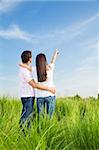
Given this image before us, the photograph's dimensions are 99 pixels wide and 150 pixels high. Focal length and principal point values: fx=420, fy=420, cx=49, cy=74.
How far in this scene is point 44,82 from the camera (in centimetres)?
552

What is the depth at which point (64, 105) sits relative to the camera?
25.5 ft

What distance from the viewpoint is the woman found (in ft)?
17.9

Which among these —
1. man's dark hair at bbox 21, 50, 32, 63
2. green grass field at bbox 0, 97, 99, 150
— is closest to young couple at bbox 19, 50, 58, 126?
man's dark hair at bbox 21, 50, 32, 63

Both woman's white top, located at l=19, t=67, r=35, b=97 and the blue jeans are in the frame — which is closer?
the blue jeans

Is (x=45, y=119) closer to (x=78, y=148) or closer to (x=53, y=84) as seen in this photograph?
(x=78, y=148)

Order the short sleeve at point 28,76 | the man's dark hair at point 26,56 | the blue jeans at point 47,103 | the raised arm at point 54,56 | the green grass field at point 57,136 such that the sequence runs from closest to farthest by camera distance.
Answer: the green grass field at point 57,136
the blue jeans at point 47,103
the short sleeve at point 28,76
the man's dark hair at point 26,56
the raised arm at point 54,56

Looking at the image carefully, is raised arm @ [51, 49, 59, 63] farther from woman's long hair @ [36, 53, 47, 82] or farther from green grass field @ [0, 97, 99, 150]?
green grass field @ [0, 97, 99, 150]

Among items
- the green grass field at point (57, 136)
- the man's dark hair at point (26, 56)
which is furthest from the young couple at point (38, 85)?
the green grass field at point (57, 136)

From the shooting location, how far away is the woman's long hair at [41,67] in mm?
5496

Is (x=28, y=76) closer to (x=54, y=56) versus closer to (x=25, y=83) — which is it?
(x=25, y=83)

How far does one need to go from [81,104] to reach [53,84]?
2916mm

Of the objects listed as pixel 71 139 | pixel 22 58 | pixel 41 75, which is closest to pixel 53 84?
pixel 41 75

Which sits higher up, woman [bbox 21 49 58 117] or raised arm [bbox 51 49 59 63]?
raised arm [bbox 51 49 59 63]

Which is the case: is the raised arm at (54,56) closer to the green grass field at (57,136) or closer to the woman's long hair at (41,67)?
the woman's long hair at (41,67)
